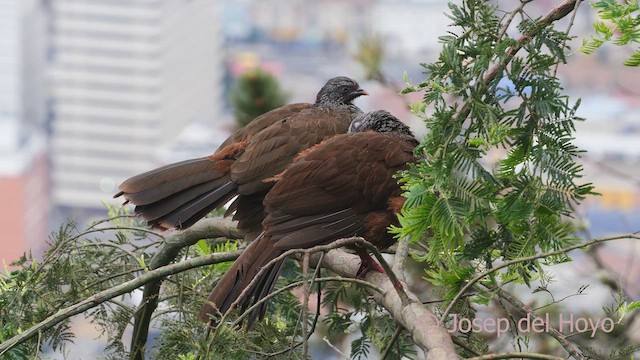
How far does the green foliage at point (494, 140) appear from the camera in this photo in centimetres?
167

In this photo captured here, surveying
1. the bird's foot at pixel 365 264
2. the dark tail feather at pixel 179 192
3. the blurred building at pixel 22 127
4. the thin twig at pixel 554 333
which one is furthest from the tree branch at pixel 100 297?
the blurred building at pixel 22 127

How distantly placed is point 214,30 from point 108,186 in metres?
11.5

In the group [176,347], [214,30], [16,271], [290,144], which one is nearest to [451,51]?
[176,347]

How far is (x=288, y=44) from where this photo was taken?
6016 cm

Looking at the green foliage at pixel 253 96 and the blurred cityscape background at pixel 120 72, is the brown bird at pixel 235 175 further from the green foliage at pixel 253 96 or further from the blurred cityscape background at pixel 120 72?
the blurred cityscape background at pixel 120 72

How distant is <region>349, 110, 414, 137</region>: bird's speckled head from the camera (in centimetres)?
274

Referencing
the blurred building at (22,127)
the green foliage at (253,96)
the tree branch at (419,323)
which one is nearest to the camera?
the tree branch at (419,323)

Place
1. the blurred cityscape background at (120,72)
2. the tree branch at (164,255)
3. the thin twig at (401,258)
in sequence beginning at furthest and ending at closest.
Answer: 1. the blurred cityscape background at (120,72)
2. the tree branch at (164,255)
3. the thin twig at (401,258)

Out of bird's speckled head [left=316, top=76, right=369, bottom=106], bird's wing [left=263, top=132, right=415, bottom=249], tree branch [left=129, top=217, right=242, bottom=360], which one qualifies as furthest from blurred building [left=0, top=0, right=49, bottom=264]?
bird's wing [left=263, top=132, right=415, bottom=249]

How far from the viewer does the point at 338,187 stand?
2482mm

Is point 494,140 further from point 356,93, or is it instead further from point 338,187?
point 356,93

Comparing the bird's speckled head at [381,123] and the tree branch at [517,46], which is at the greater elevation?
the tree branch at [517,46]

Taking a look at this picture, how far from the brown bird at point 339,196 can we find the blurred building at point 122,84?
168ft

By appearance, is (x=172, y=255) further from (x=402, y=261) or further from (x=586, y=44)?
(x=586, y=44)
